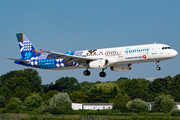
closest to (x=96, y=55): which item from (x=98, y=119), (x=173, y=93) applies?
(x=98, y=119)

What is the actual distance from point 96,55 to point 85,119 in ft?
48.5

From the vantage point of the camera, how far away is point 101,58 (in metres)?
65.2

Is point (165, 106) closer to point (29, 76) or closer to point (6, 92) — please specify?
point (6, 92)

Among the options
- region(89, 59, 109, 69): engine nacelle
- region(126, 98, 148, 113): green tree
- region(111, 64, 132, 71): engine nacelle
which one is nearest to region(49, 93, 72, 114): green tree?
region(126, 98, 148, 113): green tree

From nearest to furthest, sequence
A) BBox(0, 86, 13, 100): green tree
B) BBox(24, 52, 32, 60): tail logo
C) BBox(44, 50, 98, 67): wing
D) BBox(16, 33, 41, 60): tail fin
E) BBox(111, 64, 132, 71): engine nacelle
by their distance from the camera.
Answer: BBox(44, 50, 98, 67): wing, BBox(111, 64, 132, 71): engine nacelle, BBox(24, 52, 32, 60): tail logo, BBox(16, 33, 41, 60): tail fin, BBox(0, 86, 13, 100): green tree

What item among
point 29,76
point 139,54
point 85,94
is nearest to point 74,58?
point 139,54

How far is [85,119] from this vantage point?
2739 inches

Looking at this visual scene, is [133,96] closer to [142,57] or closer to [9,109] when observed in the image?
[9,109]

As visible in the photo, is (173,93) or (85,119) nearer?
(85,119)

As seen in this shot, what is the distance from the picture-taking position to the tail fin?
253 ft

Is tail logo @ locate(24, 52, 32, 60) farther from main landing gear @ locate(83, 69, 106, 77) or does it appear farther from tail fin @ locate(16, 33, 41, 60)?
main landing gear @ locate(83, 69, 106, 77)

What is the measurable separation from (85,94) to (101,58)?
3570 inches

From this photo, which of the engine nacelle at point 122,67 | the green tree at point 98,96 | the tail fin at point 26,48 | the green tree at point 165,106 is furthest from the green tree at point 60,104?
the engine nacelle at point 122,67

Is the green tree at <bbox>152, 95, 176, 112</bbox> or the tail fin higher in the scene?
the tail fin
